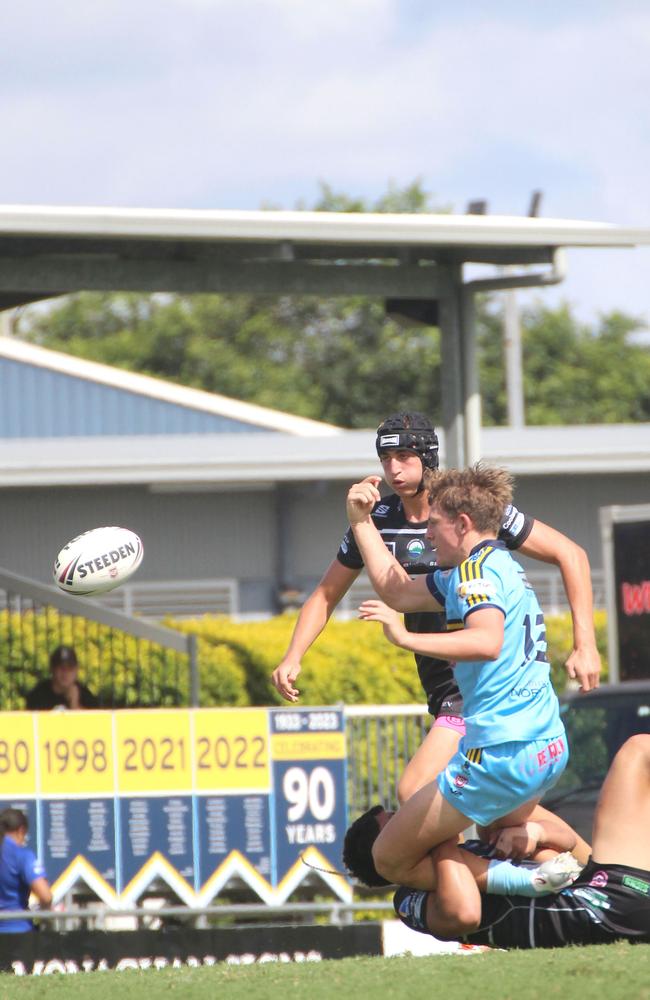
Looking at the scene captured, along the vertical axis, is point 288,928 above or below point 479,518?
below

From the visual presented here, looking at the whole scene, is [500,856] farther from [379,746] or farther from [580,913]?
[379,746]

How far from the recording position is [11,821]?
418 inches

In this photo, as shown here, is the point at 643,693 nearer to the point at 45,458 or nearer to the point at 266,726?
the point at 266,726

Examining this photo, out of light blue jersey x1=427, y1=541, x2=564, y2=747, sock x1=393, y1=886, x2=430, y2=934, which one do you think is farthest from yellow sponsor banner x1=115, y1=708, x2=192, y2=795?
light blue jersey x1=427, y1=541, x2=564, y2=747

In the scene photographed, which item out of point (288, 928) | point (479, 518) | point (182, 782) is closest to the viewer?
point (479, 518)

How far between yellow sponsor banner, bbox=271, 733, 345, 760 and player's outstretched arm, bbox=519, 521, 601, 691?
5.44 meters

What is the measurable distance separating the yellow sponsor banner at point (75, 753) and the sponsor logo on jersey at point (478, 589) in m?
6.23

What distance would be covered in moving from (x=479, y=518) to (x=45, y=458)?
50.7 ft

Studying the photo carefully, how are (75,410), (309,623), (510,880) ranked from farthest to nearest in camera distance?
(75,410) < (309,623) < (510,880)

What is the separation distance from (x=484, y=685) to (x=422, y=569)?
1167 millimetres

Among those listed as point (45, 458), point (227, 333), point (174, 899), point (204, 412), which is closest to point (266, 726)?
point (174, 899)

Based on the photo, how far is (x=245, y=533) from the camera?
74.7 ft

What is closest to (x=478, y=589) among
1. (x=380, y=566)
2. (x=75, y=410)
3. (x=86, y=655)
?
(x=380, y=566)

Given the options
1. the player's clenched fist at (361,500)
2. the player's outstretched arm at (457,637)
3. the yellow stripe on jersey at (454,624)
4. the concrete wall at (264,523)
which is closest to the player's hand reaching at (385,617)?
the player's outstretched arm at (457,637)
